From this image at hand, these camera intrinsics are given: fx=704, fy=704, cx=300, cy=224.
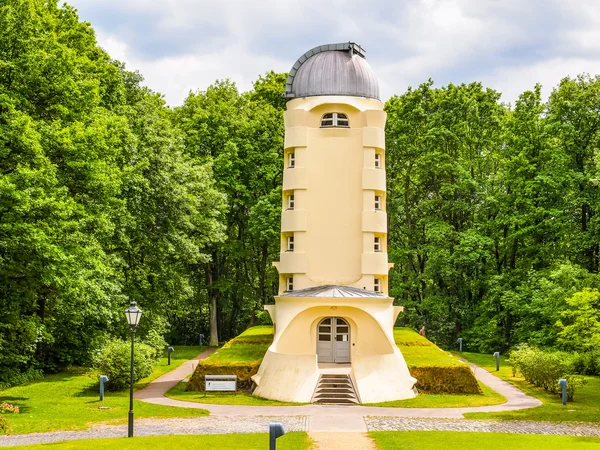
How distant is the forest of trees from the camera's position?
29.5 meters

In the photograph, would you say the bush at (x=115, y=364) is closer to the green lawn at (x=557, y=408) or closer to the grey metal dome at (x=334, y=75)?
the grey metal dome at (x=334, y=75)

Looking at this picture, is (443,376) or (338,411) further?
(443,376)

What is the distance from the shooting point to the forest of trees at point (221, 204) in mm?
29547

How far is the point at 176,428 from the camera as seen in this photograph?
23109 millimetres

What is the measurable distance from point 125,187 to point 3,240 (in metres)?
12.1

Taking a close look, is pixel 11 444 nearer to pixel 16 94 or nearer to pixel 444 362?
pixel 16 94

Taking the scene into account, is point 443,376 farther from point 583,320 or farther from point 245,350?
point 245,350

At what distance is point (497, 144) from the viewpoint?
5450cm

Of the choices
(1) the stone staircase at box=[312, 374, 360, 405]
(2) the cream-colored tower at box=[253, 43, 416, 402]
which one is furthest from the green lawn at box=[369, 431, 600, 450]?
(2) the cream-colored tower at box=[253, 43, 416, 402]

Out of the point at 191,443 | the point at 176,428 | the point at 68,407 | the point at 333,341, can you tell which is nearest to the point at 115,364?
the point at 68,407

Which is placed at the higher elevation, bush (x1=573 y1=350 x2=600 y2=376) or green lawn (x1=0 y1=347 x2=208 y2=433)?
bush (x1=573 y1=350 x2=600 y2=376)

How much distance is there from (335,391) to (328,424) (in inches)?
204

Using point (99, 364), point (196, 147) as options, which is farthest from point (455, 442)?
point (196, 147)

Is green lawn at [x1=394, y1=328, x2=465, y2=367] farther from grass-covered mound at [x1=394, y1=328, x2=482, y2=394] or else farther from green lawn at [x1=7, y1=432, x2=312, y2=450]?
green lawn at [x1=7, y1=432, x2=312, y2=450]
